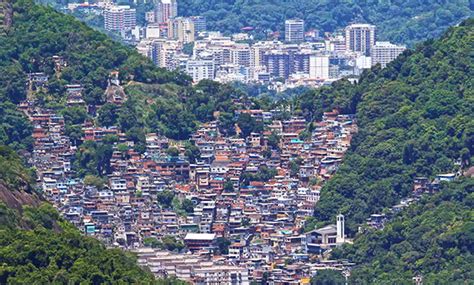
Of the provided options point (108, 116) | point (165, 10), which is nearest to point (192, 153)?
point (108, 116)

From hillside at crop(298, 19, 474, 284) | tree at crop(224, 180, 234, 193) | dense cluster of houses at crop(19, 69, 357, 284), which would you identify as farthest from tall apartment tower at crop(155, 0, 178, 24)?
tree at crop(224, 180, 234, 193)

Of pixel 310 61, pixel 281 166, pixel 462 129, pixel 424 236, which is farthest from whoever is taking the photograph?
pixel 310 61

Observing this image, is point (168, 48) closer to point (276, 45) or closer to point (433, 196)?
point (276, 45)

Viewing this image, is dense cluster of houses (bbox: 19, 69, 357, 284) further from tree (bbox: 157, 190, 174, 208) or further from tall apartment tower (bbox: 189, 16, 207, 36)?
tall apartment tower (bbox: 189, 16, 207, 36)

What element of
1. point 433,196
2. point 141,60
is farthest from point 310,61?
point 433,196

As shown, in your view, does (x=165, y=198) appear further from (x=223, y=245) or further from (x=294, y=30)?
(x=294, y=30)

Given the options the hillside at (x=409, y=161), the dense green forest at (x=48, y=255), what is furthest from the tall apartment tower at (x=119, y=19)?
the dense green forest at (x=48, y=255)
